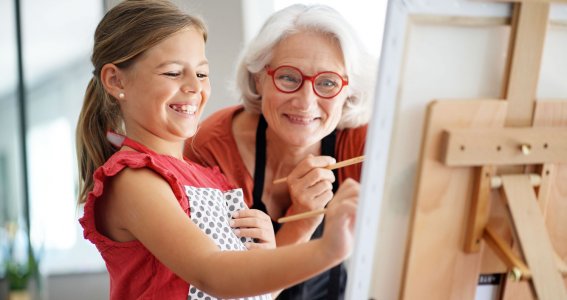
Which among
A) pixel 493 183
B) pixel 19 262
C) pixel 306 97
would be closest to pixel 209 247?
pixel 493 183

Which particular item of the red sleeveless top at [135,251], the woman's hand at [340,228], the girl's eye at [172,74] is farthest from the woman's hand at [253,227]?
the woman's hand at [340,228]

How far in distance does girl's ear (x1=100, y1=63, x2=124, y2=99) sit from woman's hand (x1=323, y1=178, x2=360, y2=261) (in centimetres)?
51

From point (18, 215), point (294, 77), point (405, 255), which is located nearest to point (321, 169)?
point (294, 77)

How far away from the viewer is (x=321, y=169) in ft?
4.65

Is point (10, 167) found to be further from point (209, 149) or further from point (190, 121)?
point (190, 121)

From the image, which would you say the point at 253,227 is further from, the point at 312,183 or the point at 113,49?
the point at 113,49

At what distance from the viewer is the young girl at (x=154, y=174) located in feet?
3.41

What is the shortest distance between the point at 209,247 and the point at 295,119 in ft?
2.09

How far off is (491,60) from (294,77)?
61 cm

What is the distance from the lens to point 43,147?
3262 mm

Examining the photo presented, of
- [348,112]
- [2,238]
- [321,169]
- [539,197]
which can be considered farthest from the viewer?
[2,238]

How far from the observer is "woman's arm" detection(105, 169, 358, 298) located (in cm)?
92

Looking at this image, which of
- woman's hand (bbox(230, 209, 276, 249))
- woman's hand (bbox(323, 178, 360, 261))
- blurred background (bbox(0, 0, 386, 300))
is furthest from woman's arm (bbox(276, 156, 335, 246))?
blurred background (bbox(0, 0, 386, 300))

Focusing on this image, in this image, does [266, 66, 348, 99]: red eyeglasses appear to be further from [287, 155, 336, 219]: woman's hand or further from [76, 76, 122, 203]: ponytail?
[76, 76, 122, 203]: ponytail
